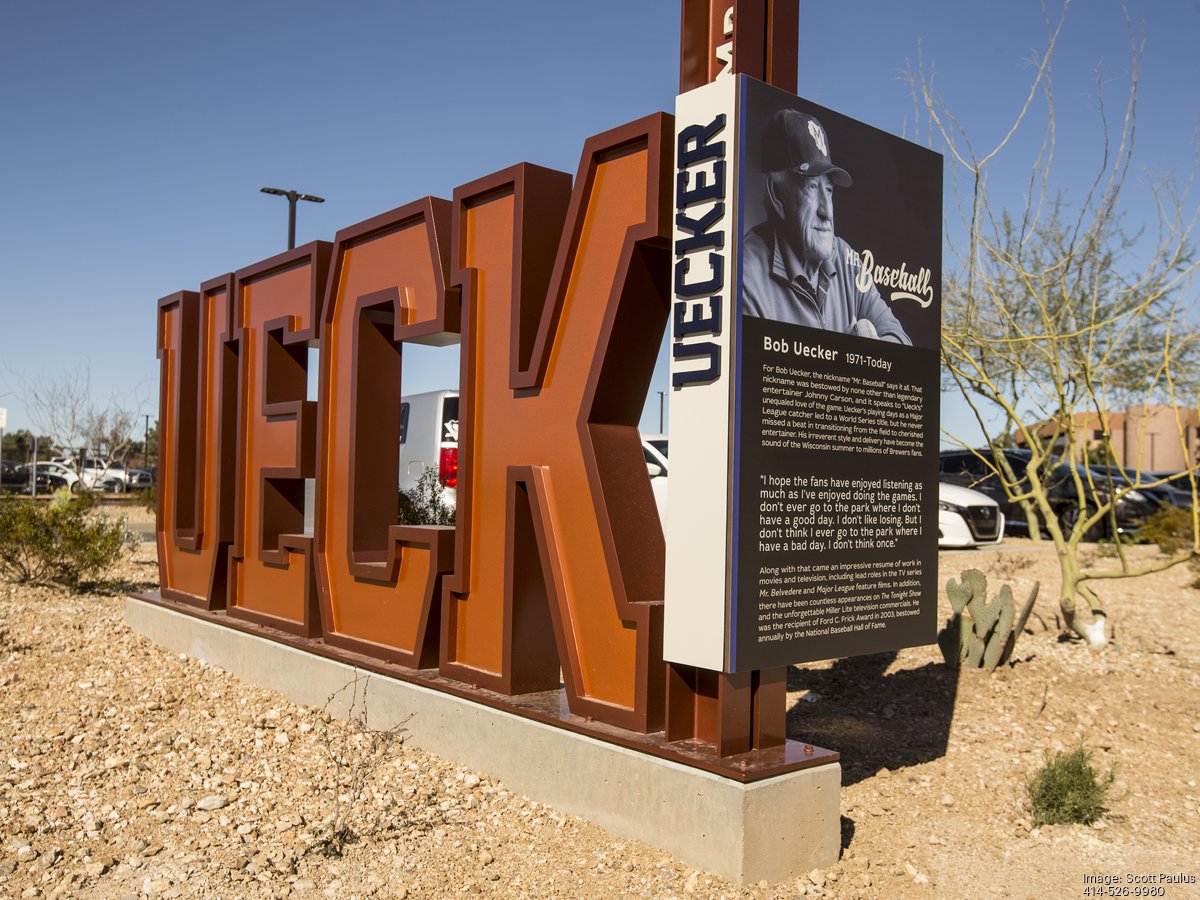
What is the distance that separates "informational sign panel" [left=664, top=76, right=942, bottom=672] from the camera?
450 cm

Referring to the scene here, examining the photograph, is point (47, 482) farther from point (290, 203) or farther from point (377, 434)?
point (377, 434)

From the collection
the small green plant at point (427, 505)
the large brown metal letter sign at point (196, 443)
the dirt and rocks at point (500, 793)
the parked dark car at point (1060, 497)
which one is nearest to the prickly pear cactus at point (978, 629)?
the dirt and rocks at point (500, 793)

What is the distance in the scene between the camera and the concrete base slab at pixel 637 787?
4453 mm

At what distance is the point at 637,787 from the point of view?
4.85 m

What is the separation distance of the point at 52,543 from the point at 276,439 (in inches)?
211

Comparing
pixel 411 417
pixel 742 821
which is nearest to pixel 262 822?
pixel 742 821

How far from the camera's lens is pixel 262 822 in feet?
17.3

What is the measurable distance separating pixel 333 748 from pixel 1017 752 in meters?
4.05

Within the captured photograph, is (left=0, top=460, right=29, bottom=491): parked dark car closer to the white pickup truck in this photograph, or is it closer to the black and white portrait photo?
the white pickup truck

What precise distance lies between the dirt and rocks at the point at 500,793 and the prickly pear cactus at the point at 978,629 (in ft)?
0.45

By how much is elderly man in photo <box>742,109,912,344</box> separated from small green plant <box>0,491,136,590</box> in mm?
10126

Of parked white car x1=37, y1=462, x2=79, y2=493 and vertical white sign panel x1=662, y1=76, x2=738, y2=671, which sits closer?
vertical white sign panel x1=662, y1=76, x2=738, y2=671

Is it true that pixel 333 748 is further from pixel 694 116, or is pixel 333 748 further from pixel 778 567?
pixel 694 116

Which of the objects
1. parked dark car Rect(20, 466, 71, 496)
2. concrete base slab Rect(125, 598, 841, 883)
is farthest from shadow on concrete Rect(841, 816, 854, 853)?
parked dark car Rect(20, 466, 71, 496)
